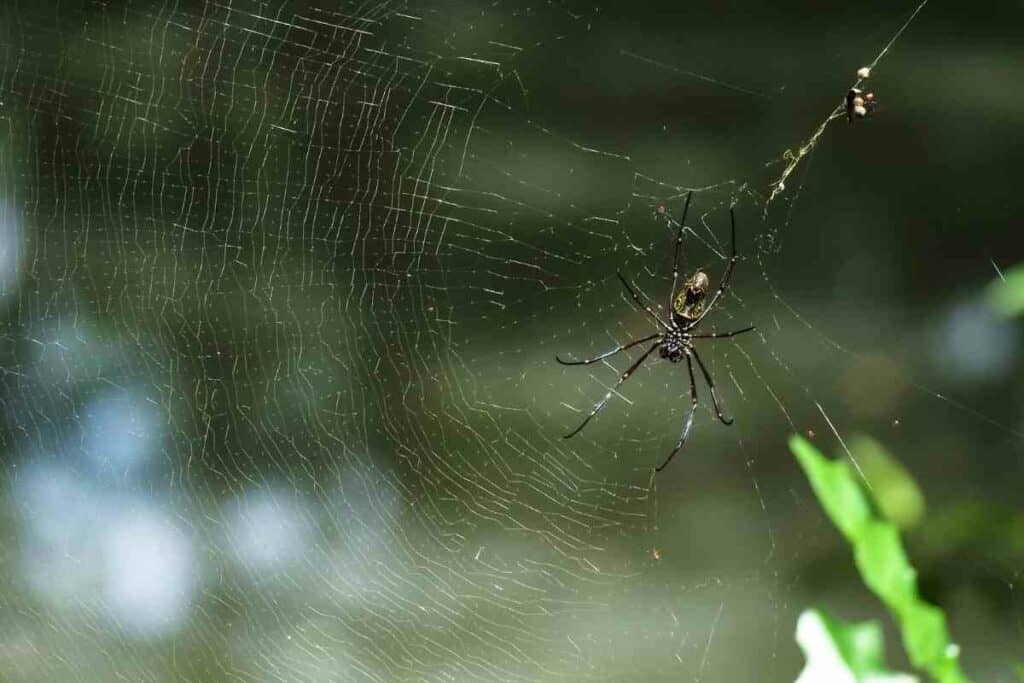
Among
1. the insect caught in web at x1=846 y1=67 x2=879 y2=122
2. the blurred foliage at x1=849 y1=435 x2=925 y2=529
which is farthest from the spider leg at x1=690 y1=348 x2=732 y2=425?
the insect caught in web at x1=846 y1=67 x2=879 y2=122

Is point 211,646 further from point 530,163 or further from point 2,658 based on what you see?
point 530,163

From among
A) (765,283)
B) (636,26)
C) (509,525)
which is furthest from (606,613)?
(636,26)

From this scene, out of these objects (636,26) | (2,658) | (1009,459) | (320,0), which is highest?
(636,26)

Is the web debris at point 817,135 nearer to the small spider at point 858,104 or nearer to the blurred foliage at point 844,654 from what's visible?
the small spider at point 858,104

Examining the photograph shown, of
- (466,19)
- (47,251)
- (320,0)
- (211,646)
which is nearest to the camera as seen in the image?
(320,0)

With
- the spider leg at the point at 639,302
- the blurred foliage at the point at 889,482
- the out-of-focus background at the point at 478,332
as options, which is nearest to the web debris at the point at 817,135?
the out-of-focus background at the point at 478,332

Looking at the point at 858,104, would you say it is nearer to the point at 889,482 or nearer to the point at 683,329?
the point at 683,329

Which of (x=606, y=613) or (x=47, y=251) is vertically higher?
(x=47, y=251)

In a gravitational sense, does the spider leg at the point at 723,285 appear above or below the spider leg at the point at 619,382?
above
